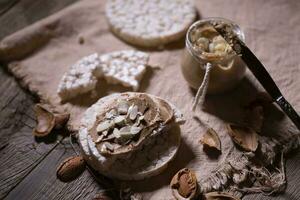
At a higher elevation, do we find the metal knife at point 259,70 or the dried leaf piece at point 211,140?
the metal knife at point 259,70

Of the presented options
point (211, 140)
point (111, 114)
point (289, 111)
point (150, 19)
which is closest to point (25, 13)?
point (150, 19)

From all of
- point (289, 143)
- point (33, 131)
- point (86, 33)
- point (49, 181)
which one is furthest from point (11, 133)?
point (289, 143)

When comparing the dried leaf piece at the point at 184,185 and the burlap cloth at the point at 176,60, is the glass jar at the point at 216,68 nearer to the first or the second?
the burlap cloth at the point at 176,60

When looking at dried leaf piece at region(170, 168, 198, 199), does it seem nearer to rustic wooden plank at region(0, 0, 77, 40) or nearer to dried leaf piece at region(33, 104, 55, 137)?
dried leaf piece at region(33, 104, 55, 137)

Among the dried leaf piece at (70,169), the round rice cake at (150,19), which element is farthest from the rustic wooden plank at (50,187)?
the round rice cake at (150,19)

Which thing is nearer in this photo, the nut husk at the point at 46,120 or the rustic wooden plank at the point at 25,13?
the nut husk at the point at 46,120

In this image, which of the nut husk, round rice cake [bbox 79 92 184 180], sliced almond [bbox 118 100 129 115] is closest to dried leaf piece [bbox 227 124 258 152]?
round rice cake [bbox 79 92 184 180]
